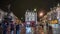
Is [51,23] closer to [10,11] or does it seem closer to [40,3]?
[40,3]

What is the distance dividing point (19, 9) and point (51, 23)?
13.1 inches

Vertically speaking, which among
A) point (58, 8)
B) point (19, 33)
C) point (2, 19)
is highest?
point (58, 8)

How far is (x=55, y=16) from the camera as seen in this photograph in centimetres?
102

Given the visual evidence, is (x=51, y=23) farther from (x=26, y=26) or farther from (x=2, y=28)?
(x=2, y=28)

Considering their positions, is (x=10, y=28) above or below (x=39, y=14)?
below

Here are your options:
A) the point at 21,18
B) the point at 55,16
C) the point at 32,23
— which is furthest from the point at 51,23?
the point at 21,18

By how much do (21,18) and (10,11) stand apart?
0.13 metres

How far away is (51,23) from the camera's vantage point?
3.35 ft

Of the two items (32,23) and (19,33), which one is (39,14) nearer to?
(32,23)

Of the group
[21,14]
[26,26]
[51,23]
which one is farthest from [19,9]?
[51,23]

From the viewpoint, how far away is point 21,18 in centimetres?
104

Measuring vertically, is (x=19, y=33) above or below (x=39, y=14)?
below

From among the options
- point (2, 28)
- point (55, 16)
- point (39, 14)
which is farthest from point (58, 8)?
point (2, 28)

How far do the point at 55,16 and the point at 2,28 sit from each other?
511 millimetres
